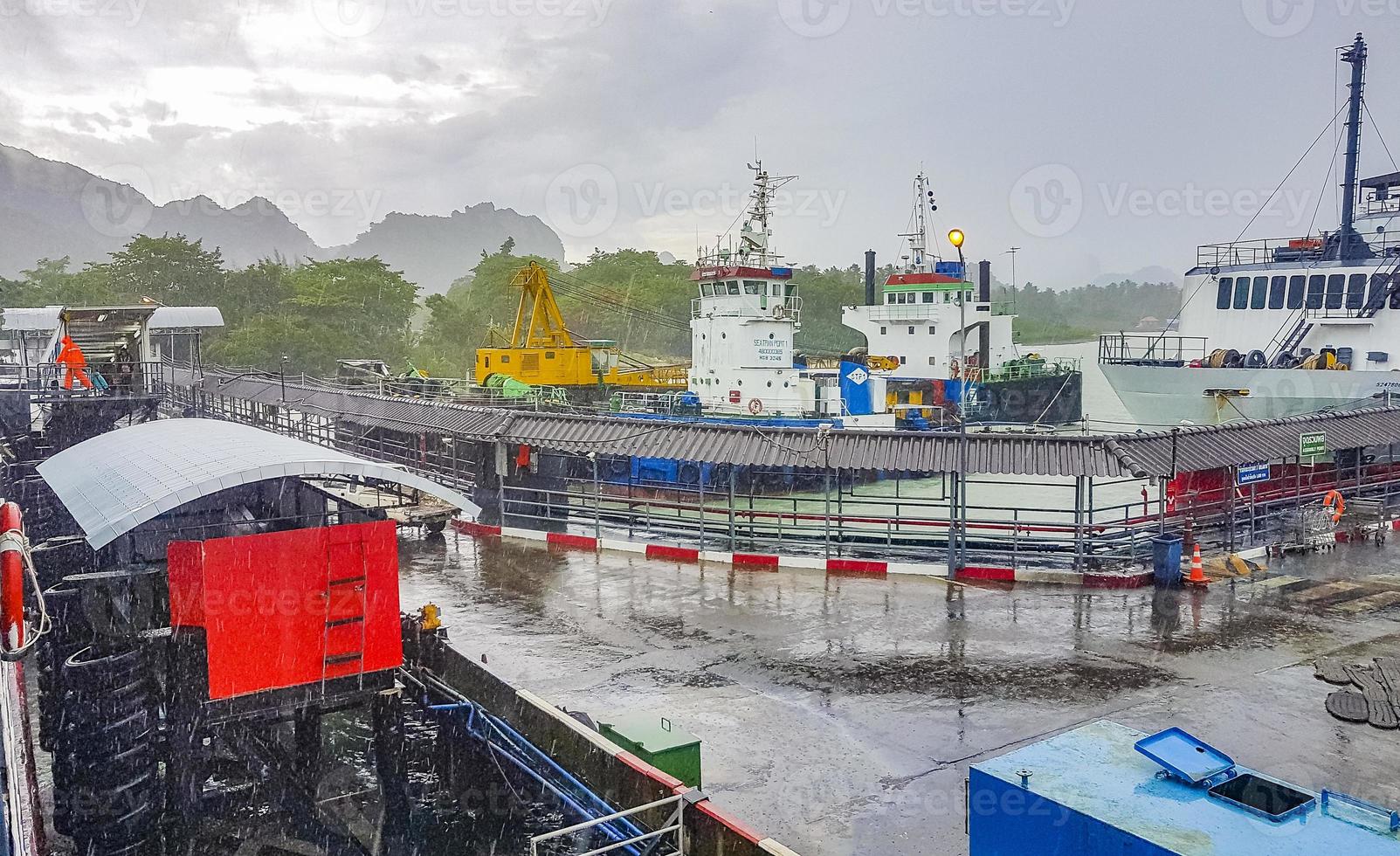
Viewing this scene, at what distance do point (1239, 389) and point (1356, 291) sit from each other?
5753 mm

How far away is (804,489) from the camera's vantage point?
36875mm

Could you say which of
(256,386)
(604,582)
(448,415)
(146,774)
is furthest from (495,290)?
(146,774)

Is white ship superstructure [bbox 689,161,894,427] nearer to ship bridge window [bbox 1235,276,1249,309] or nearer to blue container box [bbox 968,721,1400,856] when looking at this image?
ship bridge window [bbox 1235,276,1249,309]

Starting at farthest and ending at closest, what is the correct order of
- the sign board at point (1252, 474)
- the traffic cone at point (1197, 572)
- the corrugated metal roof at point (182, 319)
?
1. the corrugated metal roof at point (182, 319)
2. the sign board at point (1252, 474)
3. the traffic cone at point (1197, 572)

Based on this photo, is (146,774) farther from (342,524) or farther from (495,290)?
(495,290)

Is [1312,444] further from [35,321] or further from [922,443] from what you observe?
[35,321]

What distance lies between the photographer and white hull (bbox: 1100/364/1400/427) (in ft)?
117

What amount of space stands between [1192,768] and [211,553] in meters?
8.67

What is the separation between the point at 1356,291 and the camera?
37.7 meters

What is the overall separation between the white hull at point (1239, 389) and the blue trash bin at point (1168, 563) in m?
17.4

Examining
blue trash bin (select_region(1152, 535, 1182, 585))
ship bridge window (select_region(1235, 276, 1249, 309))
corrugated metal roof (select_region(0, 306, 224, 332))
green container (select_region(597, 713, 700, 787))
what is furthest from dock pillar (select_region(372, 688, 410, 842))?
ship bridge window (select_region(1235, 276, 1249, 309))

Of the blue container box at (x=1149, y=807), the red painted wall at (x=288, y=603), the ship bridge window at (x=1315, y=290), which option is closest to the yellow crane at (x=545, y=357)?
the ship bridge window at (x=1315, y=290)

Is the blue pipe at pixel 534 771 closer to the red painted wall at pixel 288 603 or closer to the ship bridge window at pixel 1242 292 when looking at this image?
the red painted wall at pixel 288 603

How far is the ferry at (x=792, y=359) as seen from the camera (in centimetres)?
4044
